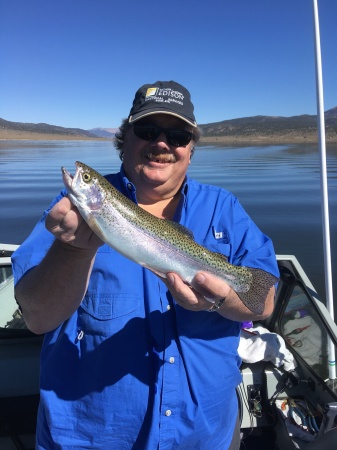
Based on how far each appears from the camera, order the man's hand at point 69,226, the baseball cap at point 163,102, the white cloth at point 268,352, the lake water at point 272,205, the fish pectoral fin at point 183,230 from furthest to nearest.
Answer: the lake water at point 272,205 → the white cloth at point 268,352 → the baseball cap at point 163,102 → the fish pectoral fin at point 183,230 → the man's hand at point 69,226

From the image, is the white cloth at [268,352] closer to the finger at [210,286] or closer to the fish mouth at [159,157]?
the finger at [210,286]

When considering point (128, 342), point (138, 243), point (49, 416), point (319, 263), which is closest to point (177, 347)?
point (128, 342)

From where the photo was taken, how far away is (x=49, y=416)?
2.58 meters

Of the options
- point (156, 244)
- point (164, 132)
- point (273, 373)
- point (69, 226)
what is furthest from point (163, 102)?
point (273, 373)

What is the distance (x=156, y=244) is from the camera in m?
2.90

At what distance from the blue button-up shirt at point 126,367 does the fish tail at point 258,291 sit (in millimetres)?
306

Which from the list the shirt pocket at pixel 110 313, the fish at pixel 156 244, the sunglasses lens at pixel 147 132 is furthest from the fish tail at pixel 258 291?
the sunglasses lens at pixel 147 132

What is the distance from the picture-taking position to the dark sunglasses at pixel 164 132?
3043 millimetres

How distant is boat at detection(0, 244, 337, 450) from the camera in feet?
13.4

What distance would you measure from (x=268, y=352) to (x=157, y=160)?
3.17 metres

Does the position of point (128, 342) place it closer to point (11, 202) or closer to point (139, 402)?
point (139, 402)

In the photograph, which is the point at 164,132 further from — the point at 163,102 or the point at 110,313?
the point at 110,313

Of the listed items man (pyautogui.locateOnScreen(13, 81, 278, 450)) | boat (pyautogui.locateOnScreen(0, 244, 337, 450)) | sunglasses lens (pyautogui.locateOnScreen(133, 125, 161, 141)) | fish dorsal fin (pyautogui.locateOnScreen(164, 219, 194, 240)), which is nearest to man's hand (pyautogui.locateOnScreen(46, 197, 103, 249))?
man (pyautogui.locateOnScreen(13, 81, 278, 450))

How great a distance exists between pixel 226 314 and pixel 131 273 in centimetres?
79
